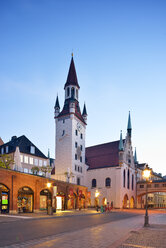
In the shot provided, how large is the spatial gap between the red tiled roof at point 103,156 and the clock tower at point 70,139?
3598 millimetres

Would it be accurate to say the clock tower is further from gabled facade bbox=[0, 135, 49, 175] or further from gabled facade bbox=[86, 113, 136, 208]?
gabled facade bbox=[0, 135, 49, 175]

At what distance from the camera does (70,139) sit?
6588 cm

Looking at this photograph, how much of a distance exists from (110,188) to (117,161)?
765cm

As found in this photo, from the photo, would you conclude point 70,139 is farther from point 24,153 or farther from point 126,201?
point 126,201

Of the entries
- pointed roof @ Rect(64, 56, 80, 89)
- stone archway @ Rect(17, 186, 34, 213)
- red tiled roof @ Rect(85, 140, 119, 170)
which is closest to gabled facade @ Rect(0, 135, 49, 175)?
stone archway @ Rect(17, 186, 34, 213)

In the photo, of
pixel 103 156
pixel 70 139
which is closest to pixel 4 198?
pixel 70 139

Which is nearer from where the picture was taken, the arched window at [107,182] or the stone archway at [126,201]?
the arched window at [107,182]

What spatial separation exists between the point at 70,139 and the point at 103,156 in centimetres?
1298

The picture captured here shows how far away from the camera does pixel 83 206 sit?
170ft

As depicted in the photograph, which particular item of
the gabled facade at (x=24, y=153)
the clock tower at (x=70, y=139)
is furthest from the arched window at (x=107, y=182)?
the gabled facade at (x=24, y=153)

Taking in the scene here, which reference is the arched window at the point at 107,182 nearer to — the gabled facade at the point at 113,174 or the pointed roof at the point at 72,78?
the gabled facade at the point at 113,174

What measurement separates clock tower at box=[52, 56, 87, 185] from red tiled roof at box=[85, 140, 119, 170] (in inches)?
142

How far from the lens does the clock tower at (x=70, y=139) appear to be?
65438 mm

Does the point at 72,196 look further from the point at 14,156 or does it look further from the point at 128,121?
the point at 128,121
